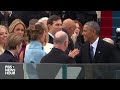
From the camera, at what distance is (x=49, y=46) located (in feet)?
28.0

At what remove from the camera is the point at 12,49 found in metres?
7.96

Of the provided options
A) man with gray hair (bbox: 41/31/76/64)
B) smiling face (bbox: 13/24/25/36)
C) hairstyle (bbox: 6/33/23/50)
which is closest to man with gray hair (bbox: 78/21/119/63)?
man with gray hair (bbox: 41/31/76/64)

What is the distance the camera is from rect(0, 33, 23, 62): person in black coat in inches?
307

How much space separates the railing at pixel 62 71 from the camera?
7.17m

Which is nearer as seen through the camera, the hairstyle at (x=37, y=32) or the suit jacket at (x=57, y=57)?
the suit jacket at (x=57, y=57)

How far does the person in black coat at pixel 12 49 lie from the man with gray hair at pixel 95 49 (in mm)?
995

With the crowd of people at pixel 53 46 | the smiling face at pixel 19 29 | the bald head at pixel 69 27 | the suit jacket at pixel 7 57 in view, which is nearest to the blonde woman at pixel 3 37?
the crowd of people at pixel 53 46

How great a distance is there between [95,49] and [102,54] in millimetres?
179

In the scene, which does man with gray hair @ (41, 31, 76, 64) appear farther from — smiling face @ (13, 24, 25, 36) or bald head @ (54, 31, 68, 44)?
smiling face @ (13, 24, 25, 36)

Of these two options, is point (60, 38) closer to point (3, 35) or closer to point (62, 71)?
point (62, 71)

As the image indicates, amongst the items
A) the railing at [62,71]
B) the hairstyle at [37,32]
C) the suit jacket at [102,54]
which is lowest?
the railing at [62,71]

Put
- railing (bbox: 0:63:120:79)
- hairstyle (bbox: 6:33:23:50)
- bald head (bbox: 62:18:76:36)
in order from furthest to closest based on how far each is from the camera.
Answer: bald head (bbox: 62:18:76:36) → hairstyle (bbox: 6:33:23:50) → railing (bbox: 0:63:120:79)

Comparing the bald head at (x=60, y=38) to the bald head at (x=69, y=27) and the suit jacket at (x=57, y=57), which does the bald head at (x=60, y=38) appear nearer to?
the suit jacket at (x=57, y=57)

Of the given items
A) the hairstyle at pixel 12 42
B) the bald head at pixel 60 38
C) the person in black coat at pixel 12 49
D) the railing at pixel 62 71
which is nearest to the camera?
the railing at pixel 62 71
